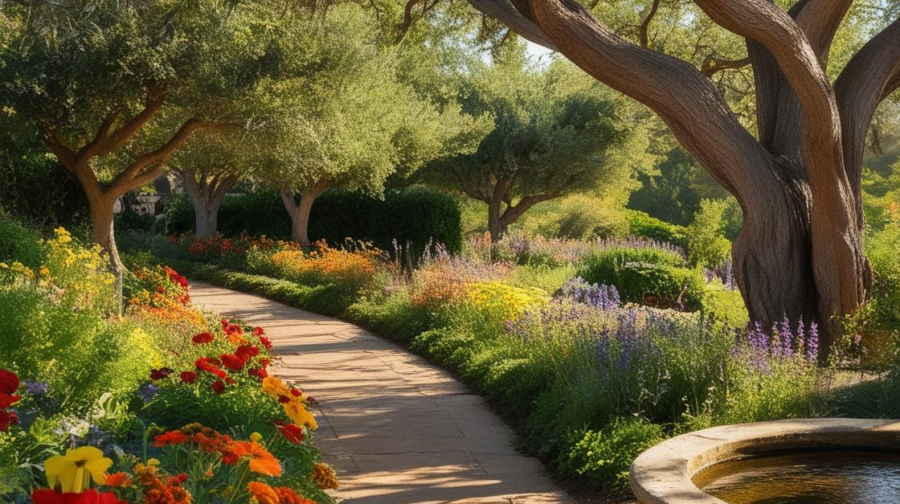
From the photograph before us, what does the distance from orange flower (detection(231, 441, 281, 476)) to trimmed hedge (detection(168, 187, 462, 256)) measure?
66.2 feet

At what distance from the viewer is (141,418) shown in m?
5.83

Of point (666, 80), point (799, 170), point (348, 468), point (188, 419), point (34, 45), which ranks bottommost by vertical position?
point (348, 468)

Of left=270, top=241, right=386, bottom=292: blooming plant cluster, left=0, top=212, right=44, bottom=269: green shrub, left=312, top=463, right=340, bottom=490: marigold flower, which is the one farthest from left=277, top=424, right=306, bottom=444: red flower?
left=270, top=241, right=386, bottom=292: blooming plant cluster

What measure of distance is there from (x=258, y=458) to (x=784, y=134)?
315 inches

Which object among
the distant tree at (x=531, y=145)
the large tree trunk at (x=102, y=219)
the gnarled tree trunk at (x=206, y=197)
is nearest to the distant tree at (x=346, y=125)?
the distant tree at (x=531, y=145)

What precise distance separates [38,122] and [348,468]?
10.6 metres

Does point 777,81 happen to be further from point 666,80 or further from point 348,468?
point 348,468

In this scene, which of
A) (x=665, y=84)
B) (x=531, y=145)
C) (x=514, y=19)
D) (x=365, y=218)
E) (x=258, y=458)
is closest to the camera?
(x=258, y=458)

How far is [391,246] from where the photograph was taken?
2578 centimetres

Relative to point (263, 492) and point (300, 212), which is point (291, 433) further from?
point (300, 212)

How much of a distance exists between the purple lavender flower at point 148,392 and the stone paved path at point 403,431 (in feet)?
4.11

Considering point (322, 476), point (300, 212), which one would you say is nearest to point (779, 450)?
point (322, 476)

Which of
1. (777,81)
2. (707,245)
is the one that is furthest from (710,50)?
(777,81)

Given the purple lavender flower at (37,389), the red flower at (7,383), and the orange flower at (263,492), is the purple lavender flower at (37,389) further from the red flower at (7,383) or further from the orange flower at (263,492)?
the orange flower at (263,492)
